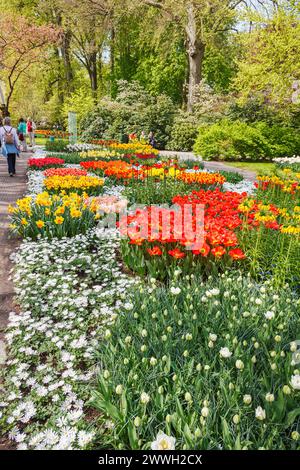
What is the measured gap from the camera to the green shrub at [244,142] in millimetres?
17766

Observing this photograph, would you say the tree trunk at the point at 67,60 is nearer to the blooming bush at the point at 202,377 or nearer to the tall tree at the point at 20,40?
the tall tree at the point at 20,40

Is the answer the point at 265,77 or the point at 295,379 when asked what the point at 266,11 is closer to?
the point at 265,77

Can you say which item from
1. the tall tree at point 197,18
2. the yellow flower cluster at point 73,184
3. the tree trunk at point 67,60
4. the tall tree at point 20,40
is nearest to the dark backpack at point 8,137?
the yellow flower cluster at point 73,184

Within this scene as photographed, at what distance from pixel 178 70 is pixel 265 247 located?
35.0 meters

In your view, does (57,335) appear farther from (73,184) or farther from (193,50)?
(193,50)

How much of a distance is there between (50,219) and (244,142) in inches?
570

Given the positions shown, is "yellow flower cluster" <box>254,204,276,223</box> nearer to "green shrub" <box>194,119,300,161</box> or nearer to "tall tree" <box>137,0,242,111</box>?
"green shrub" <box>194,119,300,161</box>

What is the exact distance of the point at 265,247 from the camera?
4430mm

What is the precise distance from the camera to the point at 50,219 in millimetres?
5605

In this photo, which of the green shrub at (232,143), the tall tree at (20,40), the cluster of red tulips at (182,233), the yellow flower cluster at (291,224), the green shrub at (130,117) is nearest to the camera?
the yellow flower cluster at (291,224)

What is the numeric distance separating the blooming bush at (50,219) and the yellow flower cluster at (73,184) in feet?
6.32

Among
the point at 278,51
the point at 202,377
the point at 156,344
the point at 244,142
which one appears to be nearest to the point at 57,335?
the point at 156,344

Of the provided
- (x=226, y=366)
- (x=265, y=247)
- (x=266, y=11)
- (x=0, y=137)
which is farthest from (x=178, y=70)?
(x=226, y=366)

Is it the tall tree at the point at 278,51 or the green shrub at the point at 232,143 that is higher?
the tall tree at the point at 278,51
